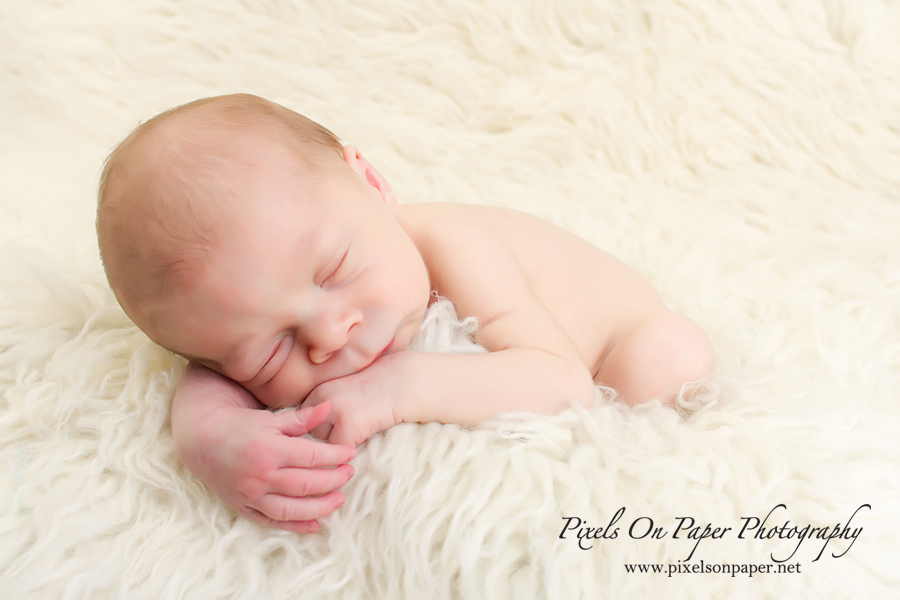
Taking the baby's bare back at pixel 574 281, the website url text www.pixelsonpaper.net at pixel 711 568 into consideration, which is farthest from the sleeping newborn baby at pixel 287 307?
the website url text www.pixelsonpaper.net at pixel 711 568

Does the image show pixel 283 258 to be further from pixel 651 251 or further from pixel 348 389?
pixel 651 251

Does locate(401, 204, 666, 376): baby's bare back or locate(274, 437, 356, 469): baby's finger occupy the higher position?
locate(401, 204, 666, 376): baby's bare back

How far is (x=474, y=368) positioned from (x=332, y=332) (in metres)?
0.17

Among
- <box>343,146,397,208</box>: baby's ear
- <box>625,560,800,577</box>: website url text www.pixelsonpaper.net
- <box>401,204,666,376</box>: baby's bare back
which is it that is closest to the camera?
<box>625,560,800,577</box>: website url text www.pixelsonpaper.net

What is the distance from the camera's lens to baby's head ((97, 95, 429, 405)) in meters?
0.77

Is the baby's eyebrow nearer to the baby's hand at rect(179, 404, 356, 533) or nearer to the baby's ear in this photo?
the baby's hand at rect(179, 404, 356, 533)

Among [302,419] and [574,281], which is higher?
[574,281]

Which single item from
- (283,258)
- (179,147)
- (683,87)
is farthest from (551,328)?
(683,87)

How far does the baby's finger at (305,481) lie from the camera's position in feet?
2.32

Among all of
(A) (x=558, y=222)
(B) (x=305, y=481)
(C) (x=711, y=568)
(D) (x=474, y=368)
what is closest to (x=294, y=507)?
(B) (x=305, y=481)

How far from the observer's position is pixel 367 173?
0.97 metres

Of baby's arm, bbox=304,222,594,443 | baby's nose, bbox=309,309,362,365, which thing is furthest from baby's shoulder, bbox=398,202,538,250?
baby's nose, bbox=309,309,362,365

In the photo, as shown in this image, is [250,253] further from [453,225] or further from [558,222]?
[558,222]

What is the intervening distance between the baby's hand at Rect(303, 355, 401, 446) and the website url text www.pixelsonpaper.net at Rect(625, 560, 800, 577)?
295 mm
